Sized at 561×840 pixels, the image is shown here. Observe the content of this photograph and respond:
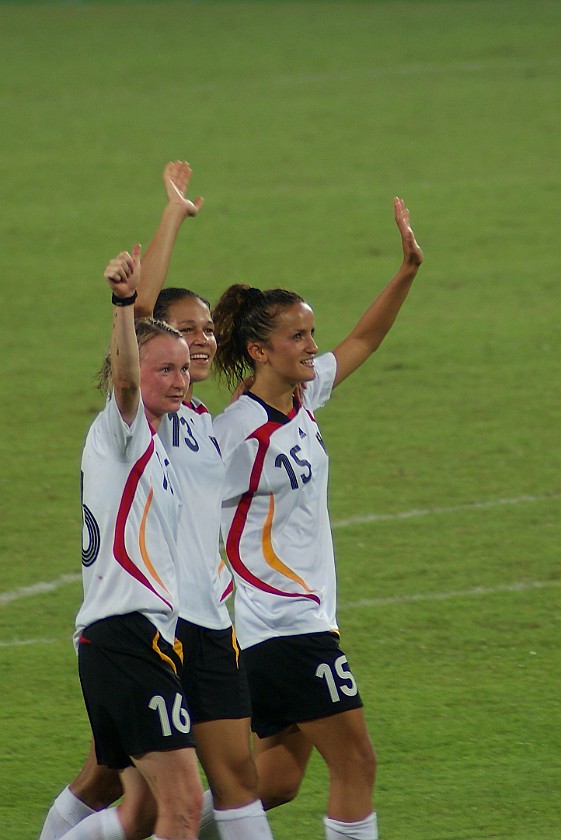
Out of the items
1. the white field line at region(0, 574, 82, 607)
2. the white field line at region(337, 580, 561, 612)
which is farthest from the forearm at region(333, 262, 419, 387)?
the white field line at region(0, 574, 82, 607)

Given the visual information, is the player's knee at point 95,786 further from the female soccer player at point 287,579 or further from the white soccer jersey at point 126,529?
the white soccer jersey at point 126,529

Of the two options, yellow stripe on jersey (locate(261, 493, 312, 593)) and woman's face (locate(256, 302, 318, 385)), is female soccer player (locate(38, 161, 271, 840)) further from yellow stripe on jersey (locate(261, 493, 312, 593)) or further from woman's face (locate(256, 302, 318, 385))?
woman's face (locate(256, 302, 318, 385))

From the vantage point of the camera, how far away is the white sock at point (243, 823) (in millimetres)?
4504

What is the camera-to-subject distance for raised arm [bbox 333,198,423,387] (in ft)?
17.7

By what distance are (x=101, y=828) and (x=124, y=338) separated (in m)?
1.35

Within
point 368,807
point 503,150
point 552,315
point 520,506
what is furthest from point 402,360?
point 368,807

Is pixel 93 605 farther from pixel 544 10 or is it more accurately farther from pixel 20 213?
pixel 544 10

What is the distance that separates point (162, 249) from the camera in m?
5.01

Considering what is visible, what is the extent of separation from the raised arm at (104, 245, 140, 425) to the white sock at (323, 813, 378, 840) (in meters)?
1.39

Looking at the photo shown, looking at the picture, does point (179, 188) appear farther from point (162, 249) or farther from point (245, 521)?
point (245, 521)

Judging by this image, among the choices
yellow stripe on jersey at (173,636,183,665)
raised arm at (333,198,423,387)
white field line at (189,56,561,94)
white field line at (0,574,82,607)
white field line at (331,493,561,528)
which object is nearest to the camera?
yellow stripe on jersey at (173,636,183,665)

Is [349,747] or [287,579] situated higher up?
[287,579]

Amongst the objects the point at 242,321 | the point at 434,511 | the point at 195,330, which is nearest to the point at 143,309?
the point at 195,330

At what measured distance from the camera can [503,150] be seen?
1741 cm
